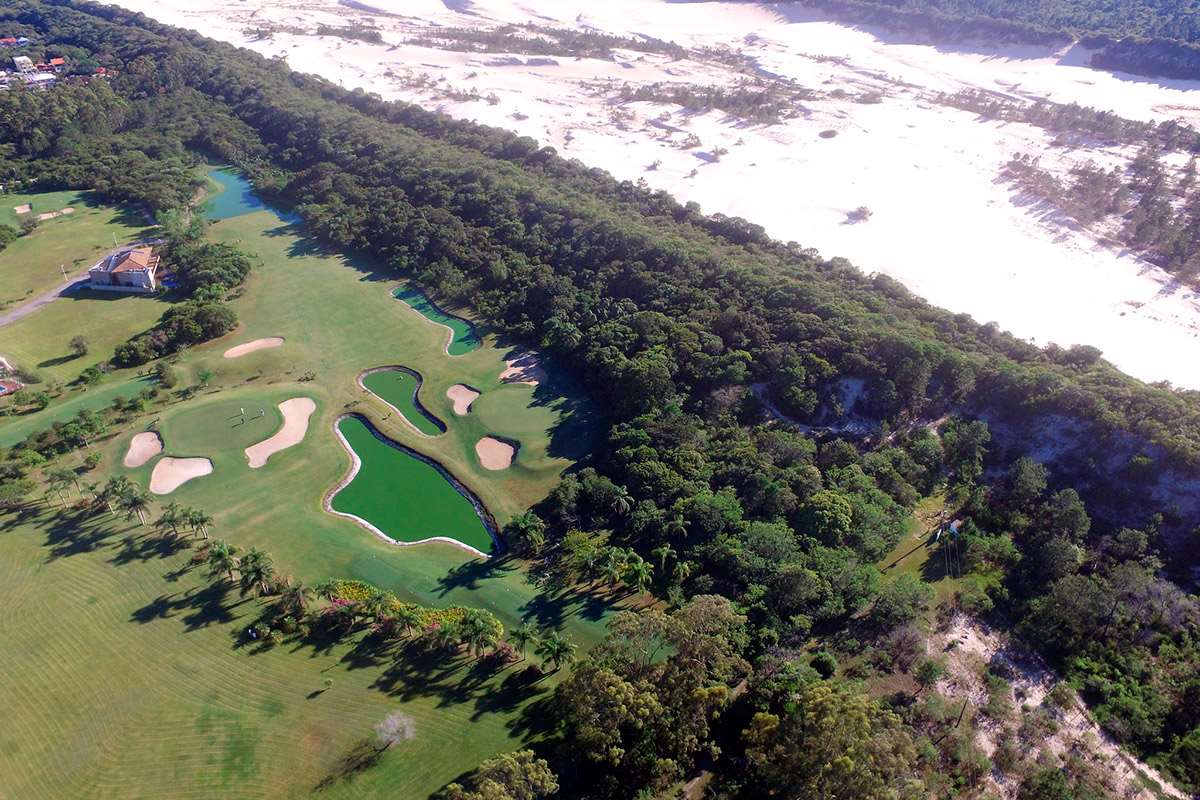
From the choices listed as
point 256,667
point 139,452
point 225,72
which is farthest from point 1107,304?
point 225,72

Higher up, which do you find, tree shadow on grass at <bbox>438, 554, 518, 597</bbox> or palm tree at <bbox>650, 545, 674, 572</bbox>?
palm tree at <bbox>650, 545, 674, 572</bbox>

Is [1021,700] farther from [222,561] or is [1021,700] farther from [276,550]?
[222,561]

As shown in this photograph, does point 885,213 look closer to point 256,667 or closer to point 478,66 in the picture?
point 256,667

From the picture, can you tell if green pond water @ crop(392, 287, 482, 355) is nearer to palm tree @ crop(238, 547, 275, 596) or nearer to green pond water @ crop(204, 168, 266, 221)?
palm tree @ crop(238, 547, 275, 596)

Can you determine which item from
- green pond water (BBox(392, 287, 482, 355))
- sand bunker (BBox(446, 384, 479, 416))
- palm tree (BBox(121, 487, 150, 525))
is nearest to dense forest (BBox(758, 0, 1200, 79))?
green pond water (BBox(392, 287, 482, 355))

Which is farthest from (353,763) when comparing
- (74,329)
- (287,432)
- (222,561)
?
(74,329)

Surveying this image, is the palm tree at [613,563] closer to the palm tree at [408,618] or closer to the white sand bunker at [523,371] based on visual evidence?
the palm tree at [408,618]

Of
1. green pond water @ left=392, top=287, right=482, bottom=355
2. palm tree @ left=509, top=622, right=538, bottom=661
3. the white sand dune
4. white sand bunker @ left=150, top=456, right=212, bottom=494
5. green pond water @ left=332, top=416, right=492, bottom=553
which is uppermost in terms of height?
the white sand dune
